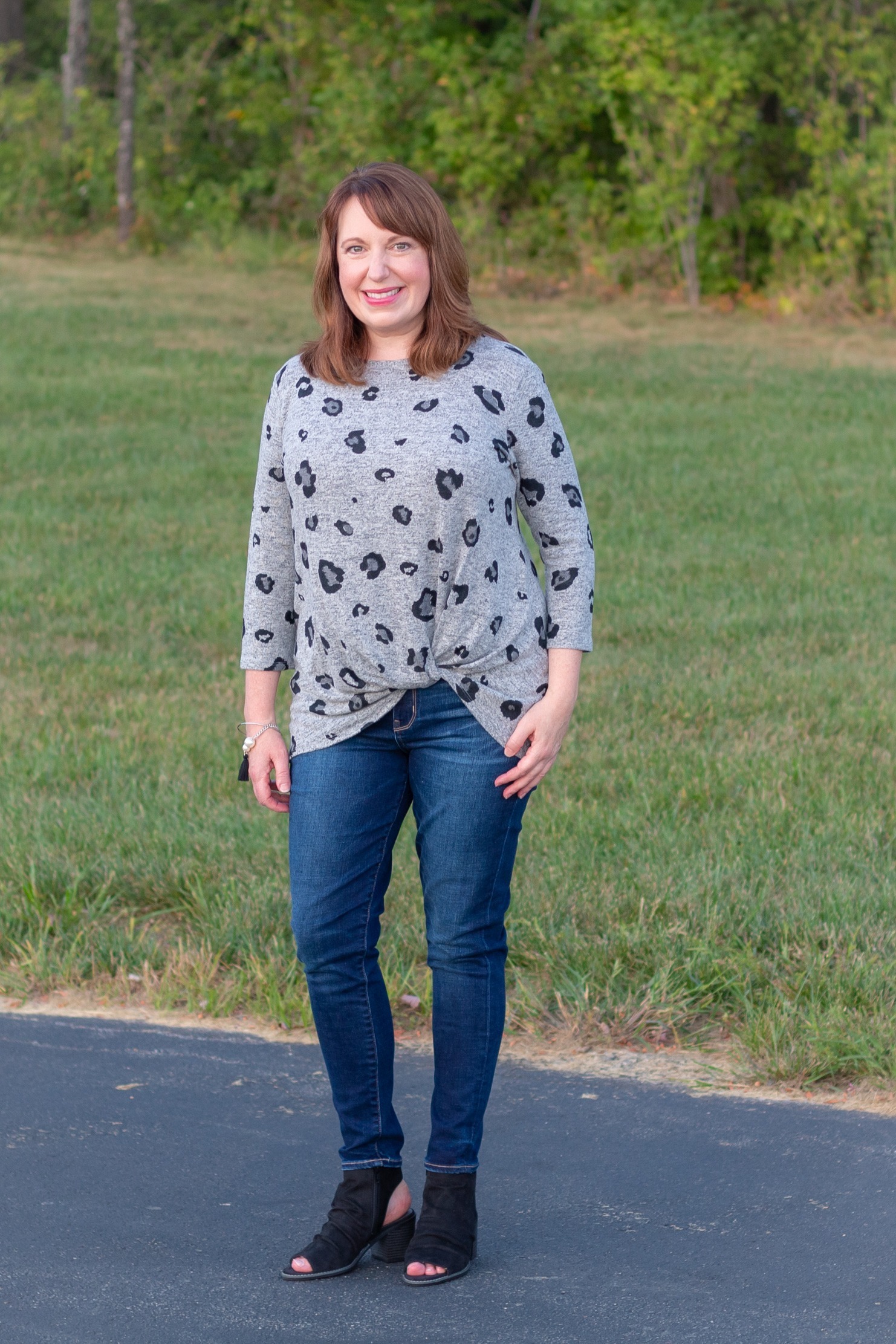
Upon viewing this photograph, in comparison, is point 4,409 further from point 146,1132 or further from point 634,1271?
point 634,1271

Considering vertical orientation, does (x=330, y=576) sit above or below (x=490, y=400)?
below

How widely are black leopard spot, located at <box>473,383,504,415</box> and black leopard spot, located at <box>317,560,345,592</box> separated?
15.1 inches

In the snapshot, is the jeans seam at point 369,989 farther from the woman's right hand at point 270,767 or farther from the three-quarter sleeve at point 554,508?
the three-quarter sleeve at point 554,508

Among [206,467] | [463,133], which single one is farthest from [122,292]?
[206,467]

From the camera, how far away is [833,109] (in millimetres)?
20312

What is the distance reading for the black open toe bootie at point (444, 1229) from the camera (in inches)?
122

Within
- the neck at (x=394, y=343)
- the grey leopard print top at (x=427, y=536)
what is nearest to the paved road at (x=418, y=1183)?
the grey leopard print top at (x=427, y=536)

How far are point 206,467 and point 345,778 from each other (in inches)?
370

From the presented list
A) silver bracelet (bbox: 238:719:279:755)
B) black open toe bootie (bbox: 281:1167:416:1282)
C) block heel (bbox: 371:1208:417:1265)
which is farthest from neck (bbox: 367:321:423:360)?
block heel (bbox: 371:1208:417:1265)

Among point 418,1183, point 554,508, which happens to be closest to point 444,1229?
point 418,1183

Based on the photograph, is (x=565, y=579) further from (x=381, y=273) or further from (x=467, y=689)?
(x=381, y=273)

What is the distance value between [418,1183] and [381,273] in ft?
6.12

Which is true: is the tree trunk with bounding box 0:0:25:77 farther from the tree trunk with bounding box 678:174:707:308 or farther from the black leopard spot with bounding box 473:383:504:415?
the black leopard spot with bounding box 473:383:504:415

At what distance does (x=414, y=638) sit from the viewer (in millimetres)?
2961
